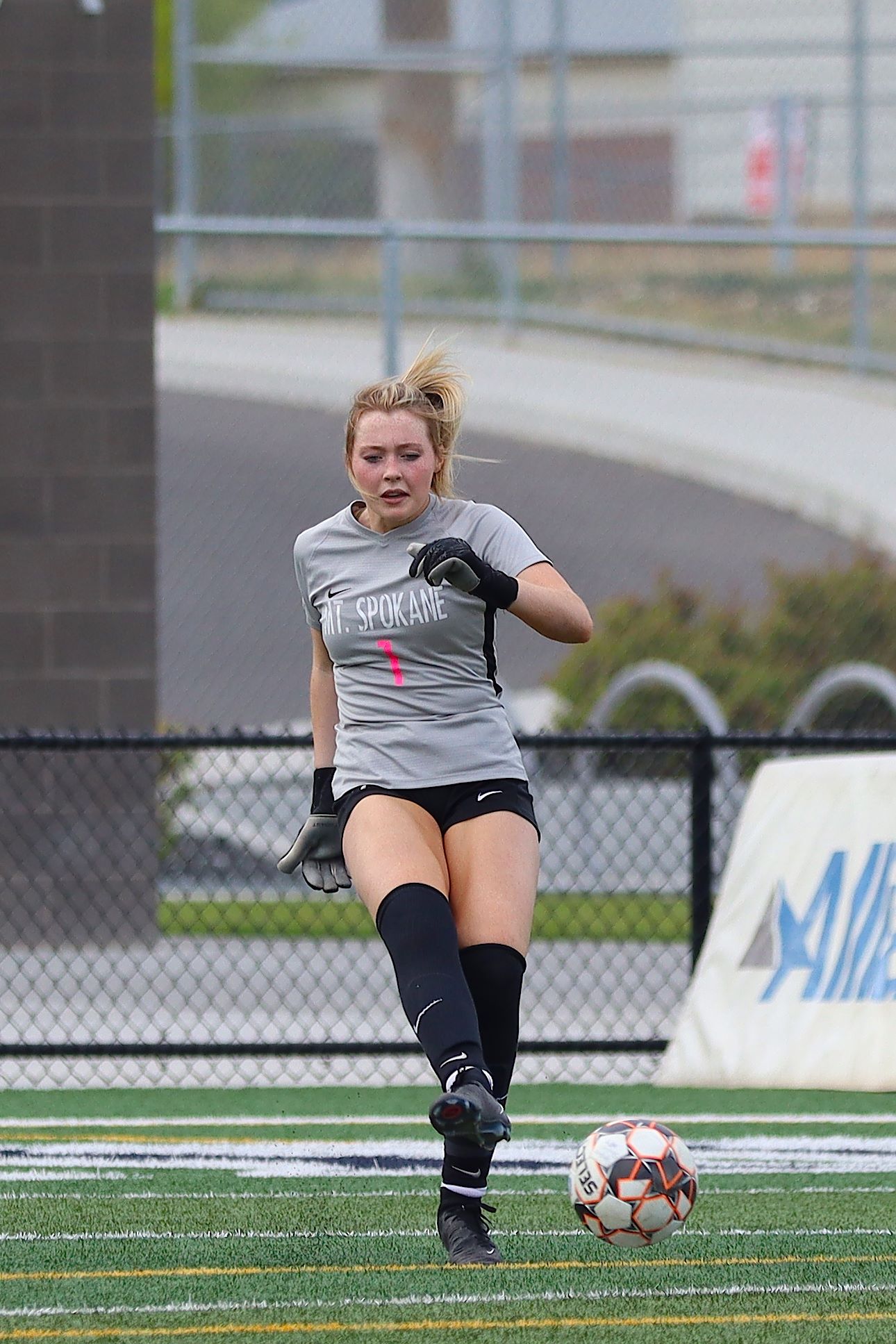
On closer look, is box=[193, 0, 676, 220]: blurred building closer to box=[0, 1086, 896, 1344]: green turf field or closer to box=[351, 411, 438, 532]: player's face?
box=[0, 1086, 896, 1344]: green turf field

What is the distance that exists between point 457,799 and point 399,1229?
1146 millimetres

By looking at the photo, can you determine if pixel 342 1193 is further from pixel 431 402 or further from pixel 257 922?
pixel 257 922

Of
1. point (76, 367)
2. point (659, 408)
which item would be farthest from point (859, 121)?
point (76, 367)

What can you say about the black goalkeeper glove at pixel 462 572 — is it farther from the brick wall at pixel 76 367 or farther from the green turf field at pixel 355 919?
the brick wall at pixel 76 367

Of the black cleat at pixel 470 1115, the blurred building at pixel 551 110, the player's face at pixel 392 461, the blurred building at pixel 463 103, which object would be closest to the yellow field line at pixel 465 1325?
the black cleat at pixel 470 1115

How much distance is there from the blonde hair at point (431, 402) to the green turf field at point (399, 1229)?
1.78 metres

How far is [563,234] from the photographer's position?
13.1 metres

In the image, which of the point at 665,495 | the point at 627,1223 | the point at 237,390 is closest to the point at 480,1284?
the point at 627,1223

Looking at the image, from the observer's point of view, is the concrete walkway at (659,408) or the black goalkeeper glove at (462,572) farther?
the concrete walkway at (659,408)

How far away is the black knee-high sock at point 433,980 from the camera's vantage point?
4469 mm

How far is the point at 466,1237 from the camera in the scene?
4.72 meters

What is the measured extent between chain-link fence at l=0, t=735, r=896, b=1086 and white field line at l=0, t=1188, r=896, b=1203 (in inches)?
79.1

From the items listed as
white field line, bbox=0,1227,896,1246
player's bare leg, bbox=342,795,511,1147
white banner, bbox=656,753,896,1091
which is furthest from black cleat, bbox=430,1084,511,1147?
white banner, bbox=656,753,896,1091

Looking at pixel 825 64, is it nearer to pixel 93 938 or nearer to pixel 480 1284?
pixel 93 938
